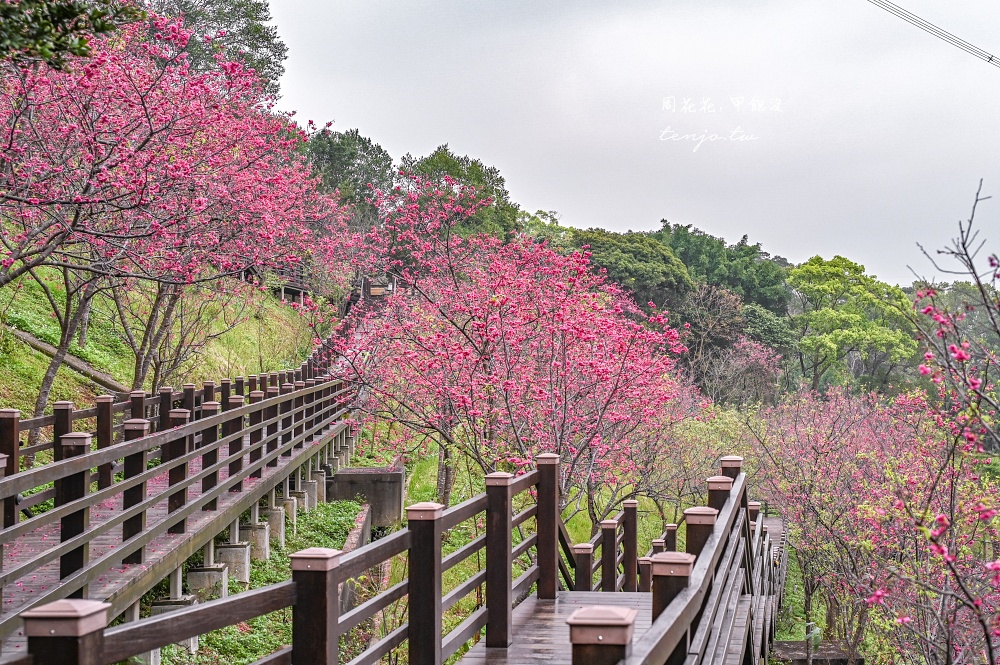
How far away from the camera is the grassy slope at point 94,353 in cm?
1361

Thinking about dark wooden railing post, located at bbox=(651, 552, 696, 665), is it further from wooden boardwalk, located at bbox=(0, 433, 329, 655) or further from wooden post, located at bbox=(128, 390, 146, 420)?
wooden post, located at bbox=(128, 390, 146, 420)

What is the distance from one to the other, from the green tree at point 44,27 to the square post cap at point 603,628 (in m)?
4.89

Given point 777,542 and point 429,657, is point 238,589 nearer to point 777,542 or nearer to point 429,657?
point 429,657

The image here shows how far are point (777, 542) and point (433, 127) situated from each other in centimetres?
3129

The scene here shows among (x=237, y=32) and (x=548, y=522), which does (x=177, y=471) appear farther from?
(x=237, y=32)

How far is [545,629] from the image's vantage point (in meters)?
5.86

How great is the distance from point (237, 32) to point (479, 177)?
49.0 ft

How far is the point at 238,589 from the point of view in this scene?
10641 millimetres

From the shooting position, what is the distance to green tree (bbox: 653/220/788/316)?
48.5m

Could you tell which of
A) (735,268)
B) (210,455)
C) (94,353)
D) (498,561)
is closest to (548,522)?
(498,561)

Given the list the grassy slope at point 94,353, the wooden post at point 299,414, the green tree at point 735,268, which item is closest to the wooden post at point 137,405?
the grassy slope at point 94,353

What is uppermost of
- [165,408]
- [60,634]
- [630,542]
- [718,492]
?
[165,408]

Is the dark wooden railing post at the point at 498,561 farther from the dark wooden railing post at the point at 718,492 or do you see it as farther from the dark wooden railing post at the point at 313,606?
the dark wooden railing post at the point at 313,606

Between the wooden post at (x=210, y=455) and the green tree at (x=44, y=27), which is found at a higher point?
the green tree at (x=44, y=27)
